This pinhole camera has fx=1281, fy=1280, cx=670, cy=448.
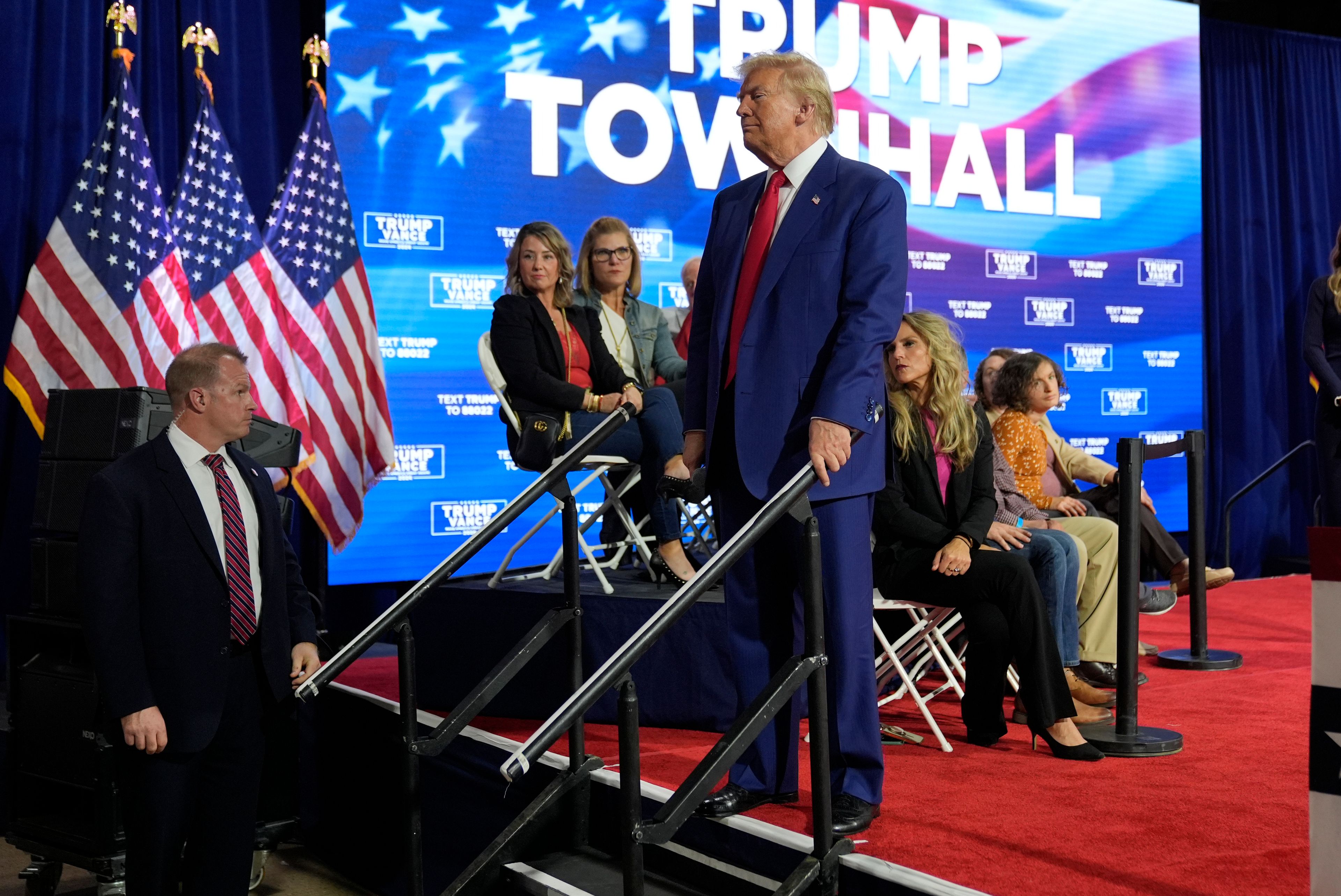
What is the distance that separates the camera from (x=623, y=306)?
4.73 metres

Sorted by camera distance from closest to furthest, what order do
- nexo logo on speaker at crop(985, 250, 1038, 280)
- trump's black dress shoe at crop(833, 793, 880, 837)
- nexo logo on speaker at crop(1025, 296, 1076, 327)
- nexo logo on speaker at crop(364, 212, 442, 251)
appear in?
1. trump's black dress shoe at crop(833, 793, 880, 837)
2. nexo logo on speaker at crop(364, 212, 442, 251)
3. nexo logo on speaker at crop(985, 250, 1038, 280)
4. nexo logo on speaker at crop(1025, 296, 1076, 327)

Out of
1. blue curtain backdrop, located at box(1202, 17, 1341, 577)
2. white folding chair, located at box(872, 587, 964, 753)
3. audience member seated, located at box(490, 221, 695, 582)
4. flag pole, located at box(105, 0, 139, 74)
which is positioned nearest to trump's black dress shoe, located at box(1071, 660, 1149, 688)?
white folding chair, located at box(872, 587, 964, 753)

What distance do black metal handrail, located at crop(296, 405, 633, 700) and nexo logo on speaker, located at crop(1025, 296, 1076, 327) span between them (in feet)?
16.5

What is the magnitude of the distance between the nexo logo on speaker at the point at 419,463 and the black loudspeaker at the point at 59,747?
86.8 inches

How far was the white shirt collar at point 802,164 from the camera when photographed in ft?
8.95

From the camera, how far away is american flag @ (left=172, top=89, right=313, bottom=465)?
17.8ft

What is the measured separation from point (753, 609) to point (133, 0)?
4.64 metres

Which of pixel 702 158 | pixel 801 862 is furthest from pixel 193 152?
pixel 801 862

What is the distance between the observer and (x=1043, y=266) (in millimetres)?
7789

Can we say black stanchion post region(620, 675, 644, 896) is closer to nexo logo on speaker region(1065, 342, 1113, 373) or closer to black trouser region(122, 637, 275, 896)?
black trouser region(122, 637, 275, 896)

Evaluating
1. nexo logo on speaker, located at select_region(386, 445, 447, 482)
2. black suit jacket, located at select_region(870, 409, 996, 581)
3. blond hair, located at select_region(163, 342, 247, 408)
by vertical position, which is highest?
blond hair, located at select_region(163, 342, 247, 408)

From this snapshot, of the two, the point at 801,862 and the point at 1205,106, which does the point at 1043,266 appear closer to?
the point at 1205,106

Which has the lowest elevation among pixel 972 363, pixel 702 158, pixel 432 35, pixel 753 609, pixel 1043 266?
pixel 753 609

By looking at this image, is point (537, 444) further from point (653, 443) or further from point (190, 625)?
point (190, 625)
